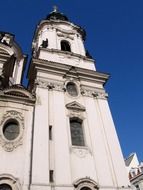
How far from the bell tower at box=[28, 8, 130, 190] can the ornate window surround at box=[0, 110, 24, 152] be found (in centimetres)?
97

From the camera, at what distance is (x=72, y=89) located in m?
20.5

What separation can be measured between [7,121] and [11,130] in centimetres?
67

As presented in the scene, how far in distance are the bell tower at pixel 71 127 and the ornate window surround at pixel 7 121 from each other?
965mm

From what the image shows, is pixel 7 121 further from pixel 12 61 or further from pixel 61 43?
pixel 61 43

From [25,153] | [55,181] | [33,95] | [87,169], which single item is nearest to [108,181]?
[87,169]

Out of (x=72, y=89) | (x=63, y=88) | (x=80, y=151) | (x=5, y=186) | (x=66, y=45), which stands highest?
(x=66, y=45)

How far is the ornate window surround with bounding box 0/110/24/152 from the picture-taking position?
15.0 m

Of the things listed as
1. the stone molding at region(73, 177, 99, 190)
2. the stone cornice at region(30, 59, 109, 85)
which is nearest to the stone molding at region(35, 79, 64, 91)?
the stone cornice at region(30, 59, 109, 85)

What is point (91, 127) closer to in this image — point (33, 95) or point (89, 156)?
point (89, 156)

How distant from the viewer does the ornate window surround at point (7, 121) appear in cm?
1503

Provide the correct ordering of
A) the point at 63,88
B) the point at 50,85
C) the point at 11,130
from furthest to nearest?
the point at 63,88
the point at 50,85
the point at 11,130

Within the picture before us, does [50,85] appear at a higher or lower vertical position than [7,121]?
higher

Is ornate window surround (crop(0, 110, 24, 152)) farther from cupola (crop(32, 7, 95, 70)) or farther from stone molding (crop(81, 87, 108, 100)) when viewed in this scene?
cupola (crop(32, 7, 95, 70))

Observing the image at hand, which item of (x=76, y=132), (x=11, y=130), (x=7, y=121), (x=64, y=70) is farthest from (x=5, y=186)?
(x=64, y=70)
